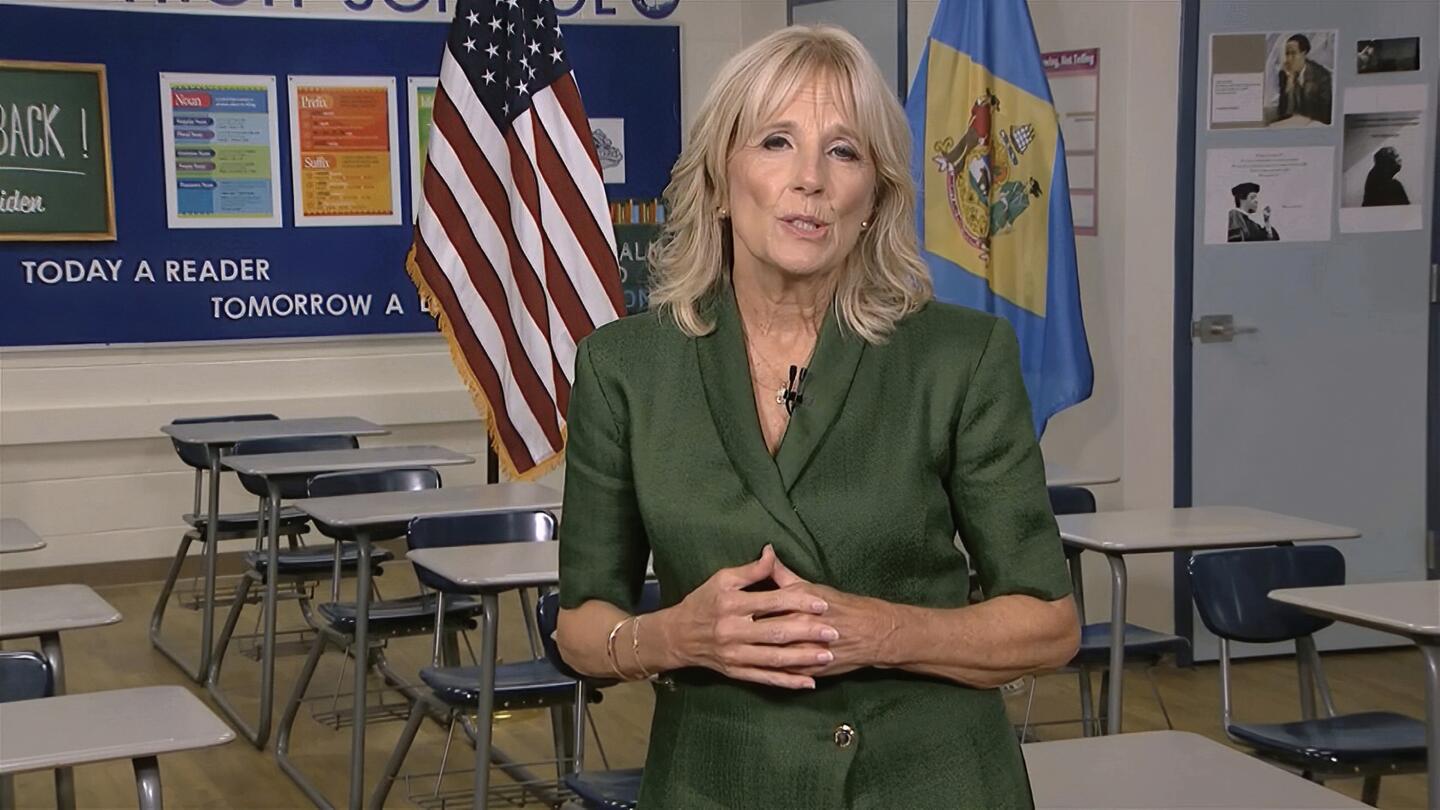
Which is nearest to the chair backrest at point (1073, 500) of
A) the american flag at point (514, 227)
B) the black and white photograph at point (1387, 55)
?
the american flag at point (514, 227)

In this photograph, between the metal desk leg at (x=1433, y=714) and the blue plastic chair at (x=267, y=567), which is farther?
the blue plastic chair at (x=267, y=567)

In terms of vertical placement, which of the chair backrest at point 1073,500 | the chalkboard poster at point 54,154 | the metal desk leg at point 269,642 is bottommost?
the metal desk leg at point 269,642

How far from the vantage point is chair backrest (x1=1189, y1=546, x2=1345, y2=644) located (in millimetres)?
3604

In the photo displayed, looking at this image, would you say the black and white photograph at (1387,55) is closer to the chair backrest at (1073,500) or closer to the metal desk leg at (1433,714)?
the chair backrest at (1073,500)

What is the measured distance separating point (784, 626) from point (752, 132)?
38 centimetres

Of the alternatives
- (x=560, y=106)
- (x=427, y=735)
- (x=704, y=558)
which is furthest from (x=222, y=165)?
(x=704, y=558)

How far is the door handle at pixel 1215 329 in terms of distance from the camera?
5.62 m

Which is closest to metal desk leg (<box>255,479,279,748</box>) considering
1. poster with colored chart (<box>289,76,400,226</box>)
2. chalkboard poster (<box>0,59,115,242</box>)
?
chalkboard poster (<box>0,59,115,242</box>)

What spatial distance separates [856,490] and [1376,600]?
6.99 ft

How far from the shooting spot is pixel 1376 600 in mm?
3105

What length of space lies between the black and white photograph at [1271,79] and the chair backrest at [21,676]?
4093mm

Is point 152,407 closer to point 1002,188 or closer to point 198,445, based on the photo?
point 198,445

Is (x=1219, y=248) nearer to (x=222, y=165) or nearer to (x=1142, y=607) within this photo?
(x=1142, y=607)

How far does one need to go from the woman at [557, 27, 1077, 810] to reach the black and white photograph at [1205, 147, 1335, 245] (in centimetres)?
450
